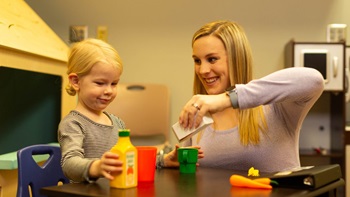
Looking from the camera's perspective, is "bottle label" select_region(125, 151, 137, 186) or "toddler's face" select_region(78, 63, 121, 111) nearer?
"bottle label" select_region(125, 151, 137, 186)

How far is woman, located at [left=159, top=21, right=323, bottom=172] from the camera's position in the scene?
1.20 metres

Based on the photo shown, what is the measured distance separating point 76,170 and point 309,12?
10.3 ft

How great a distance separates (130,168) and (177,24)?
9.70 ft

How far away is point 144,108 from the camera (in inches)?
138

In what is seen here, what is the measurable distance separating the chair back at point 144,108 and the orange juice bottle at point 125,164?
2.49 meters

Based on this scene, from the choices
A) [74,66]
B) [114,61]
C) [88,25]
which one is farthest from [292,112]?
[88,25]

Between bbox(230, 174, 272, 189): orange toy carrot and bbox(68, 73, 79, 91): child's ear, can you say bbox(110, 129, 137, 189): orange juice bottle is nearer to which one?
bbox(230, 174, 272, 189): orange toy carrot

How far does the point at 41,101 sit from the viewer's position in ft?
9.36

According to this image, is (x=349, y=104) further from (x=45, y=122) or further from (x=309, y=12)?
(x=45, y=122)

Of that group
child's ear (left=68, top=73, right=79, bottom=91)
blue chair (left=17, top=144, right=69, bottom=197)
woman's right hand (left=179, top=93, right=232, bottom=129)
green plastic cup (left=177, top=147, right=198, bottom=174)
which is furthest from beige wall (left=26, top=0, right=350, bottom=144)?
woman's right hand (left=179, top=93, right=232, bottom=129)

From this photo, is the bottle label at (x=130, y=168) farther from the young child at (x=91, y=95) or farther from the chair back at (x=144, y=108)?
the chair back at (x=144, y=108)

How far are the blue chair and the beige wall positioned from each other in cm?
229

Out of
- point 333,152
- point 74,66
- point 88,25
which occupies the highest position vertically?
point 88,25

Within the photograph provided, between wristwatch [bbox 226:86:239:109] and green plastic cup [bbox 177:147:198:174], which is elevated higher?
wristwatch [bbox 226:86:239:109]
